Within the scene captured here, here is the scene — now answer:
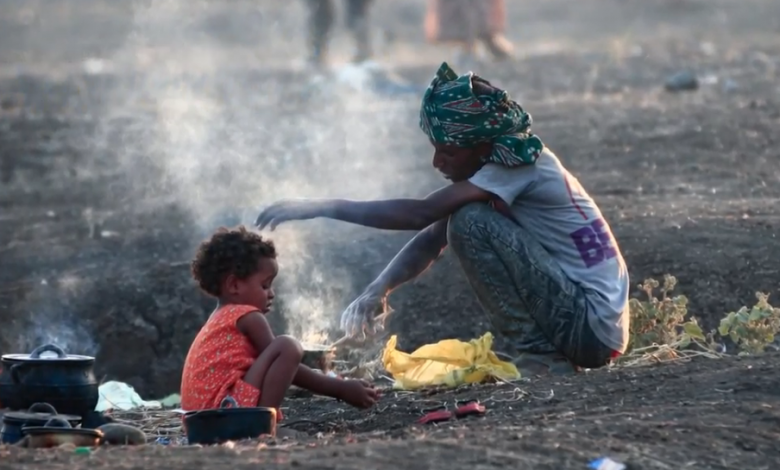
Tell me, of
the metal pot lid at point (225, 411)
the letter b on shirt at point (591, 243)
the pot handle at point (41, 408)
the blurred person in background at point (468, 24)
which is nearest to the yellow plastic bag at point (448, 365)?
the letter b on shirt at point (591, 243)

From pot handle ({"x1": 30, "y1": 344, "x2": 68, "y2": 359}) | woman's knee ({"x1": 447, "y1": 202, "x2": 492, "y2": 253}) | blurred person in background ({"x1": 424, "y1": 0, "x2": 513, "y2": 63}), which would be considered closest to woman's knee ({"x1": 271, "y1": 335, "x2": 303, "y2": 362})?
pot handle ({"x1": 30, "y1": 344, "x2": 68, "y2": 359})

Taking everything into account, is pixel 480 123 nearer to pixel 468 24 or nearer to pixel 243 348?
pixel 243 348

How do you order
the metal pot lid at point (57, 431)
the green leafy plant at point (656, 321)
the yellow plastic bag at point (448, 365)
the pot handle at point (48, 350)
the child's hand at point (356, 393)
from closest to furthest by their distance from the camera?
the metal pot lid at point (57, 431) → the child's hand at point (356, 393) → the pot handle at point (48, 350) → the yellow plastic bag at point (448, 365) → the green leafy plant at point (656, 321)

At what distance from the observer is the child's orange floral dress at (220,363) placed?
5.04 meters

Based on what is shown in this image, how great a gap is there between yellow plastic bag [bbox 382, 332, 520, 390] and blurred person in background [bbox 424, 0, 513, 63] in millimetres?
12270

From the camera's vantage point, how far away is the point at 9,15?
81.0 ft

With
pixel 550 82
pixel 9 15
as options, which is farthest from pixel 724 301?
pixel 9 15

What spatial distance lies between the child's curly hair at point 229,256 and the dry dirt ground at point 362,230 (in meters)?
0.68

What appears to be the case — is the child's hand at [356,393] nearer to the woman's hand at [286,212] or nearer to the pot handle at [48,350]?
the woman's hand at [286,212]

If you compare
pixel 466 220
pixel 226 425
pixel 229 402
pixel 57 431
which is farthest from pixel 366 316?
pixel 57 431

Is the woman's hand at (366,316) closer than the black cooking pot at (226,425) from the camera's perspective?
No

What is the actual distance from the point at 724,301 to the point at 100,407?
3.07 metres

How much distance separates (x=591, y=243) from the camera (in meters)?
5.65

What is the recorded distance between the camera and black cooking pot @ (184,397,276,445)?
466cm
